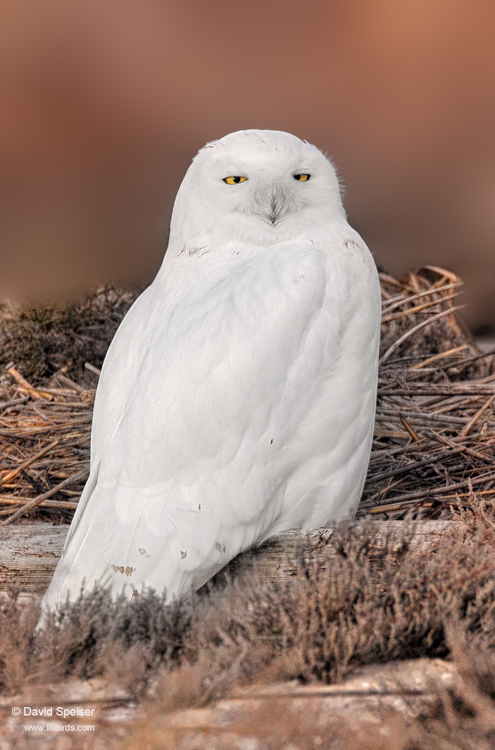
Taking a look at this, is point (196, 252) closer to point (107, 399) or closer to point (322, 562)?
point (107, 399)

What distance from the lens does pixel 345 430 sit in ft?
6.62

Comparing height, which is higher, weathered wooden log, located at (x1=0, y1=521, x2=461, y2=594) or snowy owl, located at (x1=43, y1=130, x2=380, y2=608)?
snowy owl, located at (x1=43, y1=130, x2=380, y2=608)

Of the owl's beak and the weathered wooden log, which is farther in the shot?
the owl's beak

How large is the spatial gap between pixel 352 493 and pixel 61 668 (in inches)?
38.0

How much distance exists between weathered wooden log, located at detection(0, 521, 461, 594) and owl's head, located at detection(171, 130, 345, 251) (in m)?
0.91

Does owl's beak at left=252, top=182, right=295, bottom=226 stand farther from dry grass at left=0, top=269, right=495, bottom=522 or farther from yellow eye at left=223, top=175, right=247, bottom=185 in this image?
dry grass at left=0, top=269, right=495, bottom=522

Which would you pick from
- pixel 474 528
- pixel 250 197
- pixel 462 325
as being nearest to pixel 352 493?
pixel 474 528

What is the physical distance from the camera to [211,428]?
6.07 ft

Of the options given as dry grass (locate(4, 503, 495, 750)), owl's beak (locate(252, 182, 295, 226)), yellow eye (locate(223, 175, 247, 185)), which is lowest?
dry grass (locate(4, 503, 495, 750))

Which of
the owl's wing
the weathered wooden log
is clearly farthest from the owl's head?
the weathered wooden log

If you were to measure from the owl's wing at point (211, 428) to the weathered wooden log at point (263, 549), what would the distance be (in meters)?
0.08

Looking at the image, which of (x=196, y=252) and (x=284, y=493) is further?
(x=196, y=252)

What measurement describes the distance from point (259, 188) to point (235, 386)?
0.65 meters

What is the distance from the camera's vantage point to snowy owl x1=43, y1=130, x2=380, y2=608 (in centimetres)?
179
